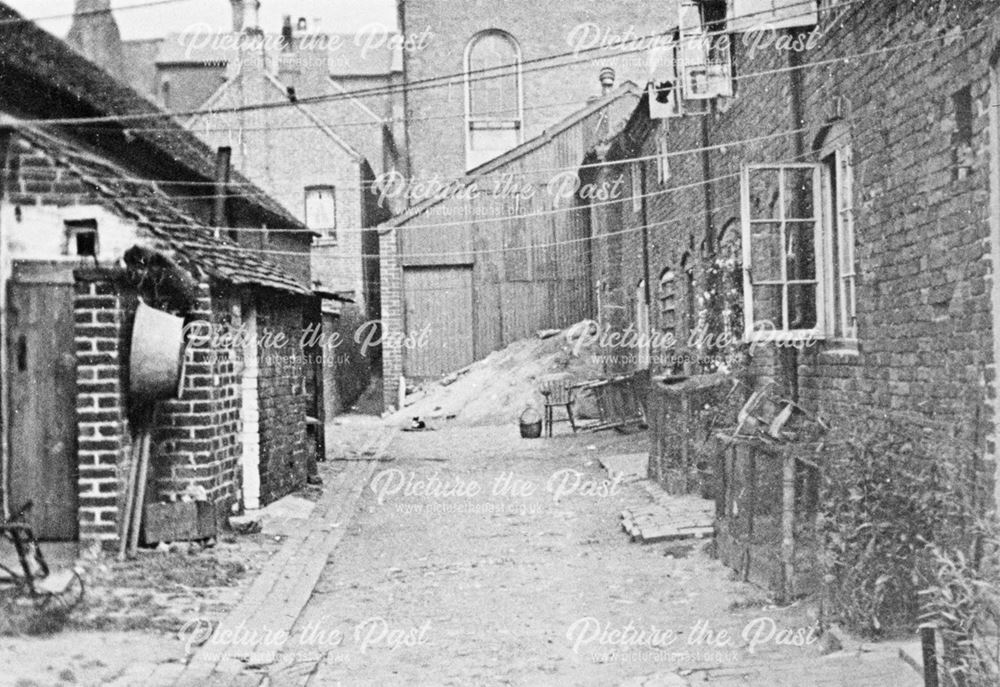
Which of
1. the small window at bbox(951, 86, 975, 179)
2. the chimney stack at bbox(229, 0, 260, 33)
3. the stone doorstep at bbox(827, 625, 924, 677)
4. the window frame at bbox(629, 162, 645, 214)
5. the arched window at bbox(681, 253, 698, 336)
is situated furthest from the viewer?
the chimney stack at bbox(229, 0, 260, 33)

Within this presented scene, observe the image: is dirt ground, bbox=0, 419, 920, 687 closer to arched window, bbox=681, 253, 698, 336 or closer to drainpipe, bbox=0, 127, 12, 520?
drainpipe, bbox=0, 127, 12, 520

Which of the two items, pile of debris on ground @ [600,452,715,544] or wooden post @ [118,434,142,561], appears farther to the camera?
pile of debris on ground @ [600,452,715,544]

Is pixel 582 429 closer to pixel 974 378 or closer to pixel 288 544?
pixel 288 544

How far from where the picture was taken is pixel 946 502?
5441 millimetres

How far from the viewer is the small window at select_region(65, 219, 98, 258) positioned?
7980 mm

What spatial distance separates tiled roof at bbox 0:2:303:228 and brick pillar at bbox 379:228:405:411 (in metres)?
11.4

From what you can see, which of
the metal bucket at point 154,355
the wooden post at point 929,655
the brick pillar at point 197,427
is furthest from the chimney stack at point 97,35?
the wooden post at point 929,655

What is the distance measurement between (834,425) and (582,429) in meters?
11.6

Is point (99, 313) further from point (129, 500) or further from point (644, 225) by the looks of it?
point (644, 225)

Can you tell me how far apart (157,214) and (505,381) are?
617 inches

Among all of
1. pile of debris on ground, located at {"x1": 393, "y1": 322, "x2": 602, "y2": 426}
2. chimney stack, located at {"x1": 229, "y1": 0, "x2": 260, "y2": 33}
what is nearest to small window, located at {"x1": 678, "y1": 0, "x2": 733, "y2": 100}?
pile of debris on ground, located at {"x1": 393, "y1": 322, "x2": 602, "y2": 426}

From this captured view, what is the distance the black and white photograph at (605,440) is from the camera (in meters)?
5.64

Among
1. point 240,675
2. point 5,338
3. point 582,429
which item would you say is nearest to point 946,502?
point 240,675

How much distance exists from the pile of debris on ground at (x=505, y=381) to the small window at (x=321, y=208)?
17.8ft
